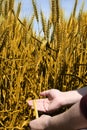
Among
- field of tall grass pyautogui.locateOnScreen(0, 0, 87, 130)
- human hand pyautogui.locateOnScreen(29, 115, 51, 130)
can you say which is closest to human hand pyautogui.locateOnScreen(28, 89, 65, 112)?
field of tall grass pyautogui.locateOnScreen(0, 0, 87, 130)

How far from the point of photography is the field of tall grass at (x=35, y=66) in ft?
5.83

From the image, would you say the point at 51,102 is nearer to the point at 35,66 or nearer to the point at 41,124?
the point at 35,66

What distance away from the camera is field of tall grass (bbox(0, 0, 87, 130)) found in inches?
69.9

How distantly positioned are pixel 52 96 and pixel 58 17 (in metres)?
0.27

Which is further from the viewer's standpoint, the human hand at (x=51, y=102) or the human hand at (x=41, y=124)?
the human hand at (x=51, y=102)

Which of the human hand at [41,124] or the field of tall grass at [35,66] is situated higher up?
the field of tall grass at [35,66]

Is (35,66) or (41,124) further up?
(35,66)

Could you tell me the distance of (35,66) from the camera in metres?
1.83

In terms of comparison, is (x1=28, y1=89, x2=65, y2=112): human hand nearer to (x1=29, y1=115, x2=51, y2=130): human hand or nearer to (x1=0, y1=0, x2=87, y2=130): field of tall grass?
(x1=0, y1=0, x2=87, y2=130): field of tall grass

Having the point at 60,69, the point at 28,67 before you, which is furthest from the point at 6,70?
the point at 60,69

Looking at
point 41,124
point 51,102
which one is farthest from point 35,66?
point 41,124

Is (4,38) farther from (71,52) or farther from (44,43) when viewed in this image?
(71,52)

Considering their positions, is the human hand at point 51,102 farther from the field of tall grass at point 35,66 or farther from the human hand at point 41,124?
the human hand at point 41,124

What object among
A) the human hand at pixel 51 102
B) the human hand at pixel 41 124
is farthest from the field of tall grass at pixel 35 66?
the human hand at pixel 41 124
